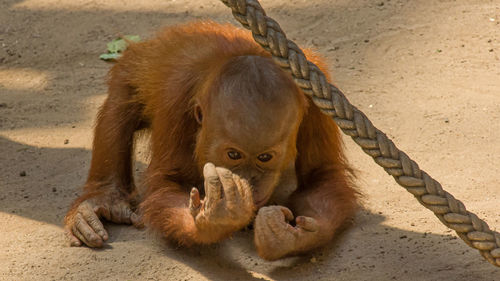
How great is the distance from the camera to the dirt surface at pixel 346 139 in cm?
362

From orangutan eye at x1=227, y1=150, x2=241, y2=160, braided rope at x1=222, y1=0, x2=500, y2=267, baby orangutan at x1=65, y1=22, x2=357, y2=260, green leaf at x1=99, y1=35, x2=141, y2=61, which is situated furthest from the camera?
green leaf at x1=99, y1=35, x2=141, y2=61

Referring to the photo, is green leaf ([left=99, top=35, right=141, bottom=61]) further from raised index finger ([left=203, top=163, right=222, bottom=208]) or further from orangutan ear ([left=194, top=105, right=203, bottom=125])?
raised index finger ([left=203, top=163, right=222, bottom=208])

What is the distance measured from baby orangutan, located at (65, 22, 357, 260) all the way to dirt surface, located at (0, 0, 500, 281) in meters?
0.18

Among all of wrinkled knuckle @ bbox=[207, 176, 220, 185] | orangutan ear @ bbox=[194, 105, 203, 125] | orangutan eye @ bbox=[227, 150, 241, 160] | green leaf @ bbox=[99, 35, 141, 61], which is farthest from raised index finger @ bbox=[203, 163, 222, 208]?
green leaf @ bbox=[99, 35, 141, 61]

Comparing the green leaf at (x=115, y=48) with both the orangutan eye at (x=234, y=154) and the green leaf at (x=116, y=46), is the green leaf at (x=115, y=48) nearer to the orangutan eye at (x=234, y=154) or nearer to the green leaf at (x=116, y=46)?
the green leaf at (x=116, y=46)

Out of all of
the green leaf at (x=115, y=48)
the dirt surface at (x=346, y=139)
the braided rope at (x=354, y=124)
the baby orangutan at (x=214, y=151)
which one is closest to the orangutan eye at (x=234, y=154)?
the baby orangutan at (x=214, y=151)

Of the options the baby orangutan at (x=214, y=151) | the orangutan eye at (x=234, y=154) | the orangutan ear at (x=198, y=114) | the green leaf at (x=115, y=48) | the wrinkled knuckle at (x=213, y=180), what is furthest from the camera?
the green leaf at (x=115, y=48)

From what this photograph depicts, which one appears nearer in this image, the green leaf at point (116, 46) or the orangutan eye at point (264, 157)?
the orangutan eye at point (264, 157)

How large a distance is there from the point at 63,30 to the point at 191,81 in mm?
3294

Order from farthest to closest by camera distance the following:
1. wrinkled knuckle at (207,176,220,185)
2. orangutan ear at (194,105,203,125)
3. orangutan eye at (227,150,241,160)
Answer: orangutan ear at (194,105,203,125) < orangutan eye at (227,150,241,160) < wrinkled knuckle at (207,176,220,185)

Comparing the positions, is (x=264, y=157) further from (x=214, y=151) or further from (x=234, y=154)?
(x=214, y=151)

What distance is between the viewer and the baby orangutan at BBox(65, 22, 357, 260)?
11.2 feet

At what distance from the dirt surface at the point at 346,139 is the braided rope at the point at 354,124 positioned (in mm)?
434

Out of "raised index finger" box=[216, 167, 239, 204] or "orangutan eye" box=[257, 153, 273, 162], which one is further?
"orangutan eye" box=[257, 153, 273, 162]
